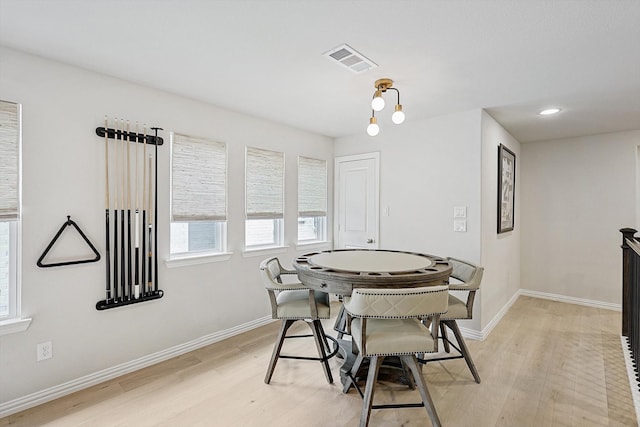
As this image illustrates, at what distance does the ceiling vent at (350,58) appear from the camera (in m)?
2.17

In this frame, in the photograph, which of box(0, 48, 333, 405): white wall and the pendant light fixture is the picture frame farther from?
box(0, 48, 333, 405): white wall

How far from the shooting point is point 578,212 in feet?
15.4

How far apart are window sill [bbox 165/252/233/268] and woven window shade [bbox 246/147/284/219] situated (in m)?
0.52

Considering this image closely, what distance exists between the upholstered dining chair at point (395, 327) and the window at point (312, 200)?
251 centimetres

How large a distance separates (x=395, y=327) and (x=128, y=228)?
2.22 m

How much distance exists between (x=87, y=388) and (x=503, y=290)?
4.47m

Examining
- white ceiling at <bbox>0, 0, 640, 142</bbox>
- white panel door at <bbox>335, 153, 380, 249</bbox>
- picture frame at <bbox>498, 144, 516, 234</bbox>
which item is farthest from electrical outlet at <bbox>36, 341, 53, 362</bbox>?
picture frame at <bbox>498, 144, 516, 234</bbox>

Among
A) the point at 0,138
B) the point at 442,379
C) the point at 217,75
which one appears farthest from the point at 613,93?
the point at 0,138

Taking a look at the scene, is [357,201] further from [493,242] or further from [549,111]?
[549,111]

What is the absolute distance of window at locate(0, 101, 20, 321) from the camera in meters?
2.11

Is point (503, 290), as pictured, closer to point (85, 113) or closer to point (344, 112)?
point (344, 112)

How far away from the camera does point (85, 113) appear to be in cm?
248

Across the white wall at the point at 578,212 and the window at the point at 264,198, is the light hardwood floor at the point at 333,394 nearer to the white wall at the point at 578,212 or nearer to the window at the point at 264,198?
the window at the point at 264,198

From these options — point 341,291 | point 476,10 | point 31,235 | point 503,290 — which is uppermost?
point 476,10
